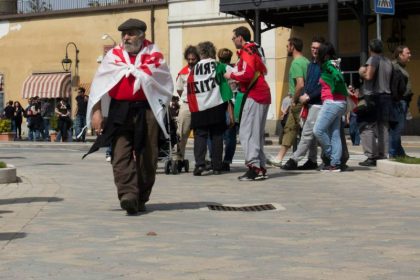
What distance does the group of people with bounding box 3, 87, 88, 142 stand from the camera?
1251 inches

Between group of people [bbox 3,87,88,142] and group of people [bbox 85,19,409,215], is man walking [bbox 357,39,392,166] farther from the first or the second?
group of people [bbox 3,87,88,142]

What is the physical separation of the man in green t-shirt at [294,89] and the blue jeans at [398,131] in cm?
137

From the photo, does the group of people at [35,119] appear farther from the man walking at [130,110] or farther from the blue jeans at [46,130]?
the man walking at [130,110]

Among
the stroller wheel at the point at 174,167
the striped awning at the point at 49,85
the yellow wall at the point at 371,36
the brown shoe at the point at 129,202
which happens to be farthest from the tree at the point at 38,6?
the brown shoe at the point at 129,202

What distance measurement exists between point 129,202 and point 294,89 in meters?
5.81

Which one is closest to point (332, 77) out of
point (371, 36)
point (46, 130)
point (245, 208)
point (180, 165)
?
point (180, 165)

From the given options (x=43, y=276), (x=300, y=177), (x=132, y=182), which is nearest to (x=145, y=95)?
(x=132, y=182)

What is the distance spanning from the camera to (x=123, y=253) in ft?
21.1

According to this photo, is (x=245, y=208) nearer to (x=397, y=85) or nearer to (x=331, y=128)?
(x=331, y=128)

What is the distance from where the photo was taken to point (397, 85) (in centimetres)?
1391

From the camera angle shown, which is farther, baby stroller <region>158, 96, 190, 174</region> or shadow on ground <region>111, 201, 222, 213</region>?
baby stroller <region>158, 96, 190, 174</region>

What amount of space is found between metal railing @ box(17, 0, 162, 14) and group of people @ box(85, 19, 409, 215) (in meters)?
25.5

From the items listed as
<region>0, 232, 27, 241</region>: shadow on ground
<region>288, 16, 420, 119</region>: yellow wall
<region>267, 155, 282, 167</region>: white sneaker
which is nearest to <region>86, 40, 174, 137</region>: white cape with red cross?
<region>0, 232, 27, 241</region>: shadow on ground

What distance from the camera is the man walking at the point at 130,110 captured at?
868 cm
